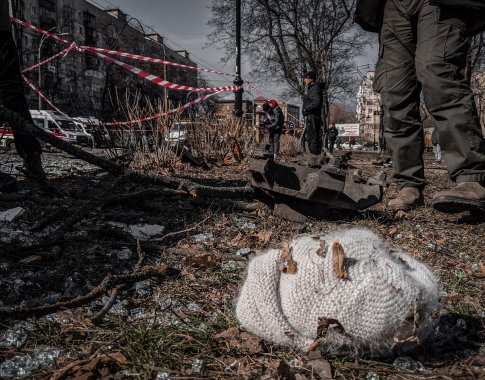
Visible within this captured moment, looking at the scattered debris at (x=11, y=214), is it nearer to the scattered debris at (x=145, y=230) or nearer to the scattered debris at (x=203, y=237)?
the scattered debris at (x=145, y=230)

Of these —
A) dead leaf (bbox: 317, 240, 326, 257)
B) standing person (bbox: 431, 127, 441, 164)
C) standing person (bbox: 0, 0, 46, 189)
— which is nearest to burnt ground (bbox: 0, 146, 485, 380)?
dead leaf (bbox: 317, 240, 326, 257)

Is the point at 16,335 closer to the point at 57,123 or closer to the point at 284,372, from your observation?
the point at 284,372

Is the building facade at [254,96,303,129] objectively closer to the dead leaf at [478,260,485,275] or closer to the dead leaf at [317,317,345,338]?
the dead leaf at [478,260,485,275]

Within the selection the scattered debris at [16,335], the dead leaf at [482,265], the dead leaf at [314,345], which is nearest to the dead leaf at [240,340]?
the dead leaf at [314,345]

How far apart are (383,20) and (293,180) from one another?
1419 millimetres

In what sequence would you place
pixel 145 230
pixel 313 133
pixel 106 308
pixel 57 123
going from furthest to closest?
pixel 57 123
pixel 313 133
pixel 145 230
pixel 106 308

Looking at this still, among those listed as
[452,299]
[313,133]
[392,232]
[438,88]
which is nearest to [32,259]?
[452,299]

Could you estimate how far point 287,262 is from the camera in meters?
1.22

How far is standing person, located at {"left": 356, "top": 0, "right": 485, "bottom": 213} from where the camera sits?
2.60 meters

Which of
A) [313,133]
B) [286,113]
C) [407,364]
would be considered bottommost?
[407,364]

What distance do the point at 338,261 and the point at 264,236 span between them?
133cm

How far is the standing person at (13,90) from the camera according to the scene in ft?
11.0

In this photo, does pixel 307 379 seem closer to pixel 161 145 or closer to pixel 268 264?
pixel 268 264

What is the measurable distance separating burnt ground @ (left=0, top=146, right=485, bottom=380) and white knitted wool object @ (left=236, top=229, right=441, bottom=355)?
7 cm
